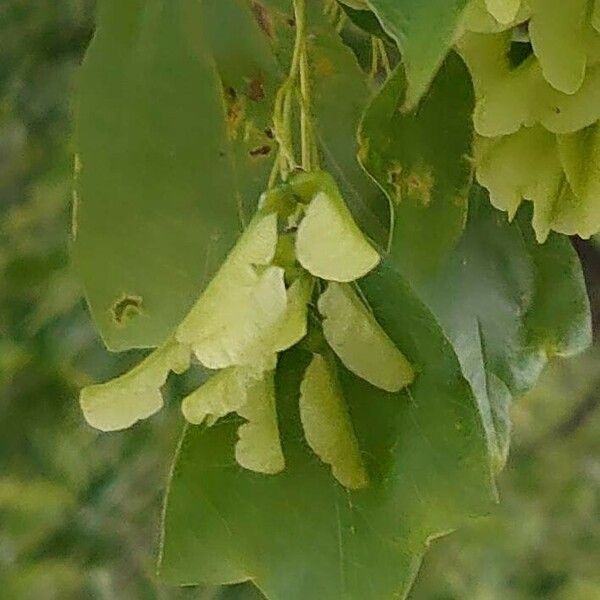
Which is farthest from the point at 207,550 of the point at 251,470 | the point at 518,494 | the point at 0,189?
the point at 518,494

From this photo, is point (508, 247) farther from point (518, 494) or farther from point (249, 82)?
point (518, 494)

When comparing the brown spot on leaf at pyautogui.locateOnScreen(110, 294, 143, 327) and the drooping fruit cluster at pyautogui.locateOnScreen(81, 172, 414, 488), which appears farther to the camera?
the brown spot on leaf at pyautogui.locateOnScreen(110, 294, 143, 327)

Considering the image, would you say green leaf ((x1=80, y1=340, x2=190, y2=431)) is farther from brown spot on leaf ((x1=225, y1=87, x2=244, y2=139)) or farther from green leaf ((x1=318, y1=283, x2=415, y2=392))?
brown spot on leaf ((x1=225, y1=87, x2=244, y2=139))

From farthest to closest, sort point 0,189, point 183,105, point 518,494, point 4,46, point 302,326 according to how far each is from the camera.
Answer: point 518,494, point 0,189, point 4,46, point 183,105, point 302,326

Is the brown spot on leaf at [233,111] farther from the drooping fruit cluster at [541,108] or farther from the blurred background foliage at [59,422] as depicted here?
Result: the blurred background foliage at [59,422]

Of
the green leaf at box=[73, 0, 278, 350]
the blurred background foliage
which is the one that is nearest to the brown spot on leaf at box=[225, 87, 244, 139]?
the green leaf at box=[73, 0, 278, 350]

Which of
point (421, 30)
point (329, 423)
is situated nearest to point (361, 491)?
point (329, 423)
